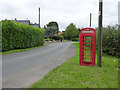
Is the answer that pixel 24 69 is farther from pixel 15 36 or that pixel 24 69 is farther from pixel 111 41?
pixel 15 36

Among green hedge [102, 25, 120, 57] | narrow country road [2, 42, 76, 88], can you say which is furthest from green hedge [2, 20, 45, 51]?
green hedge [102, 25, 120, 57]

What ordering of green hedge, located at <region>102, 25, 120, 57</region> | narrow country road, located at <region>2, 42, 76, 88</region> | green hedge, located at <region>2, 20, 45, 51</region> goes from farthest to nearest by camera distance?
green hedge, located at <region>2, 20, 45, 51</region>
green hedge, located at <region>102, 25, 120, 57</region>
narrow country road, located at <region>2, 42, 76, 88</region>

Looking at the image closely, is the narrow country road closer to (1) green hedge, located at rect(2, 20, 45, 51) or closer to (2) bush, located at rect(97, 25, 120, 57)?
(1) green hedge, located at rect(2, 20, 45, 51)

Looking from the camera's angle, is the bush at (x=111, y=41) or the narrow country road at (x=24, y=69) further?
the bush at (x=111, y=41)

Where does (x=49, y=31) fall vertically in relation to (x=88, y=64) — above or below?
above

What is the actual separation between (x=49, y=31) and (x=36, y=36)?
23676 mm

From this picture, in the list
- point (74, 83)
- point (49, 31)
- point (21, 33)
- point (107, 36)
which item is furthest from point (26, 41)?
point (49, 31)

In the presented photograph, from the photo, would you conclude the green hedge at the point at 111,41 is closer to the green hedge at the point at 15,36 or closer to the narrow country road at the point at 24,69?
the narrow country road at the point at 24,69

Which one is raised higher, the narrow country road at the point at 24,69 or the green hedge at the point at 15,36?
the green hedge at the point at 15,36

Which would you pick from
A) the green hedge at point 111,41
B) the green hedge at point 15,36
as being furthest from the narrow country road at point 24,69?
the green hedge at point 111,41

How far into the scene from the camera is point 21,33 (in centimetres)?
1833

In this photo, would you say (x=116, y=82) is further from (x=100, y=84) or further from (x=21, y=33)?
(x=21, y=33)

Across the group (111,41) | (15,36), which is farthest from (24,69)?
(15,36)

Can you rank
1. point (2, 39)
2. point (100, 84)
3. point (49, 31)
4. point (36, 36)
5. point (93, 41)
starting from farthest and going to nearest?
point (49, 31) < point (36, 36) < point (2, 39) < point (93, 41) < point (100, 84)
